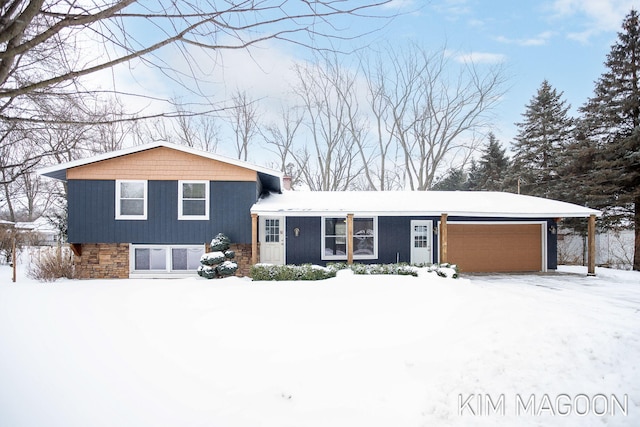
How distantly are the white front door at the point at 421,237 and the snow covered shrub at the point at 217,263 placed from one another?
6903 mm

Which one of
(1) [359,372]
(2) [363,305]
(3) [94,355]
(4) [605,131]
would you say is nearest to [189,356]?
(3) [94,355]

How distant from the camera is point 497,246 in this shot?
1334 centimetres

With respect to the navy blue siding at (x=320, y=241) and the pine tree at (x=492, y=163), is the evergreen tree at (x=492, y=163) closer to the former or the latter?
the pine tree at (x=492, y=163)

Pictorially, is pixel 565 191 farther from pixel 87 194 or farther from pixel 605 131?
pixel 87 194

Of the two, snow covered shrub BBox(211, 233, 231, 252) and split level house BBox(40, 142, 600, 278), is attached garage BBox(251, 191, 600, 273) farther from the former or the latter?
snow covered shrub BBox(211, 233, 231, 252)

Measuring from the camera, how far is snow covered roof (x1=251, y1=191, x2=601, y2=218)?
37.5ft

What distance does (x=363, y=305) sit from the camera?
633 centimetres

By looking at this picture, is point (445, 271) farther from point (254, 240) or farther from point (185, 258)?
point (185, 258)

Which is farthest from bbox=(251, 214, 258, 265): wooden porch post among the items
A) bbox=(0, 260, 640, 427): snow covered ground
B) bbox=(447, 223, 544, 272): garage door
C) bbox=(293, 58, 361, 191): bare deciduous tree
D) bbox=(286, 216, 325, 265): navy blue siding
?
bbox=(293, 58, 361, 191): bare deciduous tree

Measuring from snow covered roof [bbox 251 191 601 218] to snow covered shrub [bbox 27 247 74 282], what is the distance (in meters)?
6.74

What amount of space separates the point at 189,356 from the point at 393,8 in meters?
4.48

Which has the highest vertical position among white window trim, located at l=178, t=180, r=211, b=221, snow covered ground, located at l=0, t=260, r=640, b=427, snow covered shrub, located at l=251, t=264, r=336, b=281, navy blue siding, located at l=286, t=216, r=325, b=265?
white window trim, located at l=178, t=180, r=211, b=221

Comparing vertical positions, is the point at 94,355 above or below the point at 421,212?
below

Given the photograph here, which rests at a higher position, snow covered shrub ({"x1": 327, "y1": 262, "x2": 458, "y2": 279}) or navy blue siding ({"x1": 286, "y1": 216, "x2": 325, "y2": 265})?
navy blue siding ({"x1": 286, "y1": 216, "x2": 325, "y2": 265})
